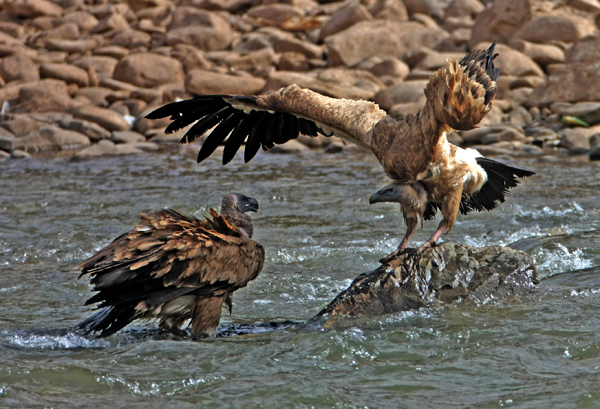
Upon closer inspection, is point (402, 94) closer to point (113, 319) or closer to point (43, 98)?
point (43, 98)

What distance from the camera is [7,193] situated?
998 cm

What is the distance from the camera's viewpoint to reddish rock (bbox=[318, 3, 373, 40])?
62.2 feet

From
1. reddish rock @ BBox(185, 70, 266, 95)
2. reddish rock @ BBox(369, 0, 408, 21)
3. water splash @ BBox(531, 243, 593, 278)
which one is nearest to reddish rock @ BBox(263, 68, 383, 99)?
reddish rock @ BBox(185, 70, 266, 95)

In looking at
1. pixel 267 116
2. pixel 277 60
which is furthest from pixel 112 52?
pixel 267 116

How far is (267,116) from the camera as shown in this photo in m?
6.60

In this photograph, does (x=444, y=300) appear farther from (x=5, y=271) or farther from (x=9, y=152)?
(x=9, y=152)

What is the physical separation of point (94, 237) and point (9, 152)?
20.0ft

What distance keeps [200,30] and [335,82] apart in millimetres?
5791

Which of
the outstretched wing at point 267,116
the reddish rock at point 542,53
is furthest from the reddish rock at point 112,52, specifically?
the outstretched wing at point 267,116

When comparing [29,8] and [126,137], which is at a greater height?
[29,8]

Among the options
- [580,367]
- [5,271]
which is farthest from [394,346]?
[5,271]

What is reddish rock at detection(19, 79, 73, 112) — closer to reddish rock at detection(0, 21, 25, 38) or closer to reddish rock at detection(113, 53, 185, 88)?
reddish rock at detection(113, 53, 185, 88)

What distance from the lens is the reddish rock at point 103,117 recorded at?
14102 mm

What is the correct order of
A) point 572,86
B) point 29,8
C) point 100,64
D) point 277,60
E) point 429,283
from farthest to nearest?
point 29,8 → point 277,60 → point 100,64 → point 572,86 → point 429,283
